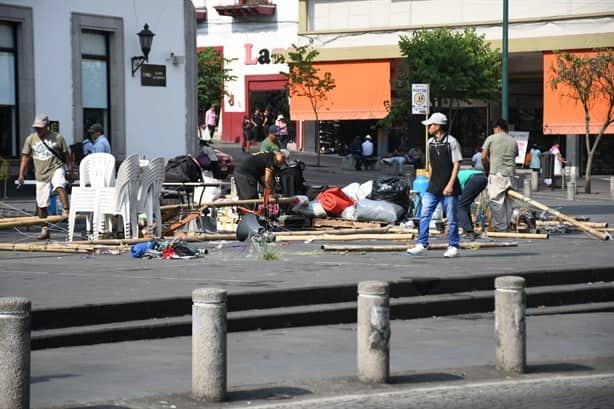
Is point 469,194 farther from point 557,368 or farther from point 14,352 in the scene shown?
point 14,352

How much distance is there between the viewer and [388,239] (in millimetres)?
18625

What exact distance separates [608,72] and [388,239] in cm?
2858

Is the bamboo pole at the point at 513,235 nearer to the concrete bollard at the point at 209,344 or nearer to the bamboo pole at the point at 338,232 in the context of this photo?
the bamboo pole at the point at 338,232

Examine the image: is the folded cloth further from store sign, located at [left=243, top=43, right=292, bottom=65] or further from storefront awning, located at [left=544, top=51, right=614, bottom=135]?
store sign, located at [left=243, top=43, right=292, bottom=65]

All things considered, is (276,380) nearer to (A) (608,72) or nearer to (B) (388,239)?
(B) (388,239)

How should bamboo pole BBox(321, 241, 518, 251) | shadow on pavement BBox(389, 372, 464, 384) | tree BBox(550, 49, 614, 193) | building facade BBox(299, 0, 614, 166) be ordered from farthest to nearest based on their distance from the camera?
building facade BBox(299, 0, 614, 166), tree BBox(550, 49, 614, 193), bamboo pole BBox(321, 241, 518, 251), shadow on pavement BBox(389, 372, 464, 384)

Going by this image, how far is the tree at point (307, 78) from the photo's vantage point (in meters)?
52.6

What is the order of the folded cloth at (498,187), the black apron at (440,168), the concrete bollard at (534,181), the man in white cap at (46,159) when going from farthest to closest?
the concrete bollard at (534,181) → the folded cloth at (498,187) → the man in white cap at (46,159) → the black apron at (440,168)

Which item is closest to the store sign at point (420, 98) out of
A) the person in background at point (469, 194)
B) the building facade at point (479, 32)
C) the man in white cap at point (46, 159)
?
the person in background at point (469, 194)

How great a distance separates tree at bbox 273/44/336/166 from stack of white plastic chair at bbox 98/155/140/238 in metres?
33.6

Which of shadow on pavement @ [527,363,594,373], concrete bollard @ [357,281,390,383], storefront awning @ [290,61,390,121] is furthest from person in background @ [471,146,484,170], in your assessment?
storefront awning @ [290,61,390,121]

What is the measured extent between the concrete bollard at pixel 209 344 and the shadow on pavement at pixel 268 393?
212 mm

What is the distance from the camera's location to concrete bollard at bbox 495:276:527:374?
365 inches

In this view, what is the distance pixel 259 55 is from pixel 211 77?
428 centimetres
